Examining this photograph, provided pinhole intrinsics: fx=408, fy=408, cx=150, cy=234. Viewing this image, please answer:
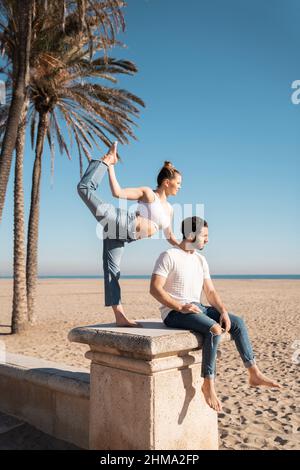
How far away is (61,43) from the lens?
34.9 feet

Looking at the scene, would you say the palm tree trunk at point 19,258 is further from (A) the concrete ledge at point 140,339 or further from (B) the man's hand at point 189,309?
(B) the man's hand at point 189,309

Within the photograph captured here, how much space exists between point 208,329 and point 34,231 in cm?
1008

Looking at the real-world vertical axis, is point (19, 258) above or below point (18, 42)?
below

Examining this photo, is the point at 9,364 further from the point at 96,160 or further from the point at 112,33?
the point at 112,33

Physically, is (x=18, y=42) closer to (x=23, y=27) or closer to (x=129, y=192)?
(x=23, y=27)

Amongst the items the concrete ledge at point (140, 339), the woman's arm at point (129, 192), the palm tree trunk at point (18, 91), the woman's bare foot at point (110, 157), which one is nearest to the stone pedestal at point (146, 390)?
the concrete ledge at point (140, 339)

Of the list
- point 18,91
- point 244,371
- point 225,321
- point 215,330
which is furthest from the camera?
point 18,91

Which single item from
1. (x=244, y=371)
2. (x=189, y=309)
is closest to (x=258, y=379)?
(x=189, y=309)

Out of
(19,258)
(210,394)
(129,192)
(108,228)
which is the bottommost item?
(210,394)

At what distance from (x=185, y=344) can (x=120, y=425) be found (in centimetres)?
67

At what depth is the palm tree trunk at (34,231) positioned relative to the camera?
11.9 m

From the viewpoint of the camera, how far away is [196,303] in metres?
2.95
